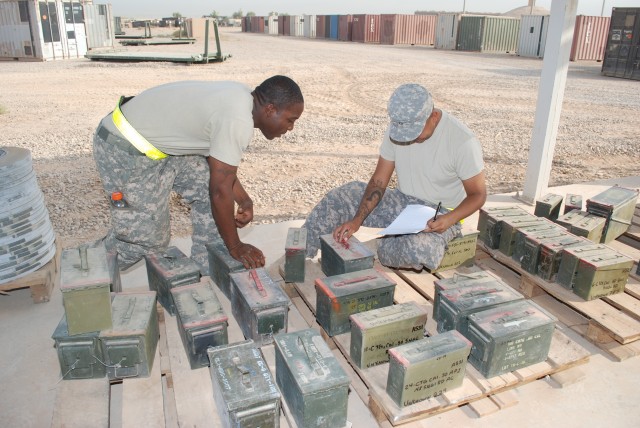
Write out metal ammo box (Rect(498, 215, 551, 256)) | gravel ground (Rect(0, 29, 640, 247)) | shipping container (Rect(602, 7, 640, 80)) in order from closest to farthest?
metal ammo box (Rect(498, 215, 551, 256)) → gravel ground (Rect(0, 29, 640, 247)) → shipping container (Rect(602, 7, 640, 80))

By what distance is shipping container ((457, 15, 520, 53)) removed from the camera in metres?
30.1

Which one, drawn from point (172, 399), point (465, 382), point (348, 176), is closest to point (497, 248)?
point (465, 382)

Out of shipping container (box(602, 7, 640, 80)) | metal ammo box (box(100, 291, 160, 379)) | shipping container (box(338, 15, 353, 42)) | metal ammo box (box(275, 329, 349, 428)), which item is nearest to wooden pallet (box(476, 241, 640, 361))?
metal ammo box (box(275, 329, 349, 428))

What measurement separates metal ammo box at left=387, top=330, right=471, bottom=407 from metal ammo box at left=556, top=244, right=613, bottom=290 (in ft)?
4.39

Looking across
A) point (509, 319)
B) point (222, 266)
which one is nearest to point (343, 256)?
point (222, 266)

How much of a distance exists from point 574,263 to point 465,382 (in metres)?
1.35

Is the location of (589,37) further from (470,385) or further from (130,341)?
(130,341)

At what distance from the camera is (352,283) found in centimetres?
311

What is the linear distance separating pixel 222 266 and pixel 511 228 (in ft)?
7.42

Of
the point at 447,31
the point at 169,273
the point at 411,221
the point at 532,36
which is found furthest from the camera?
the point at 447,31

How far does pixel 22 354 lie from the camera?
311cm

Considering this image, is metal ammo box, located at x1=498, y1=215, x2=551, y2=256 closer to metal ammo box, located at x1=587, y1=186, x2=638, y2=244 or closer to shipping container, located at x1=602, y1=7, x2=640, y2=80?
metal ammo box, located at x1=587, y1=186, x2=638, y2=244

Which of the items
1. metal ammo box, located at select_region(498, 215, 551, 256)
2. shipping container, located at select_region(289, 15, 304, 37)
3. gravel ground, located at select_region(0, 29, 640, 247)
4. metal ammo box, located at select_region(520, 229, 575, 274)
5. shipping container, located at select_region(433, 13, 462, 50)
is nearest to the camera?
metal ammo box, located at select_region(520, 229, 575, 274)

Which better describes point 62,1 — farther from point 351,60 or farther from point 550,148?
point 550,148
